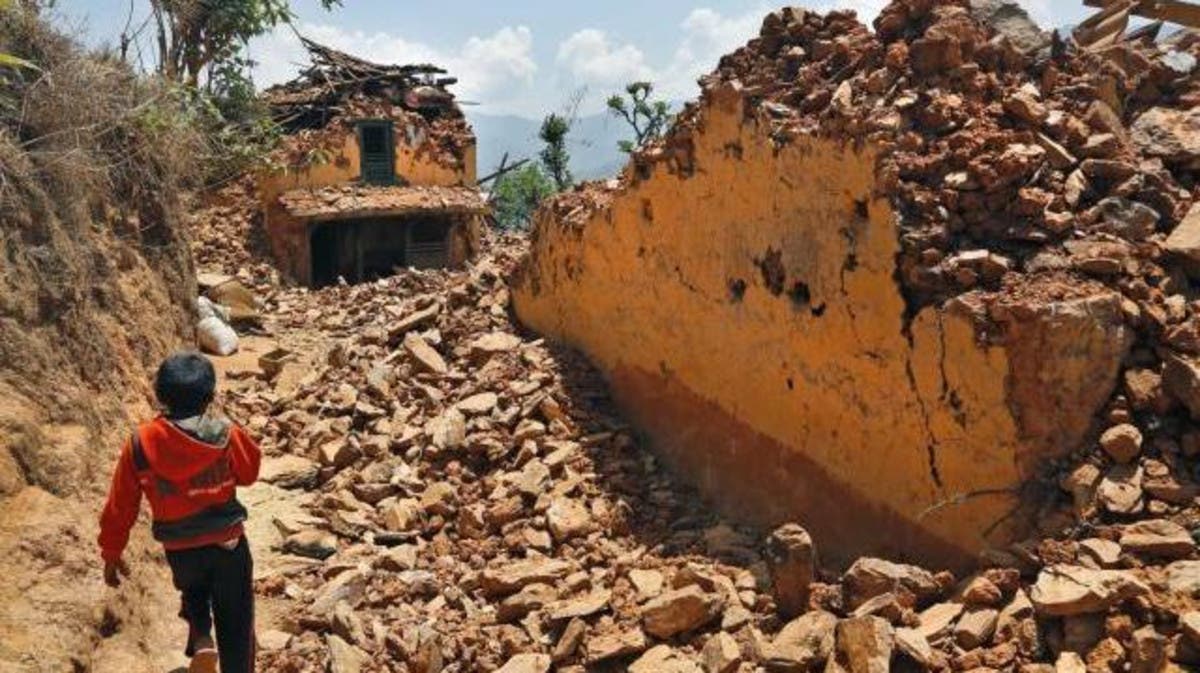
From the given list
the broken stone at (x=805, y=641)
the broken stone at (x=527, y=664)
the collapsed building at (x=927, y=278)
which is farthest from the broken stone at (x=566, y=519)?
the broken stone at (x=805, y=641)

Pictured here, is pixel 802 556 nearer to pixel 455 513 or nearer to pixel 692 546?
pixel 692 546

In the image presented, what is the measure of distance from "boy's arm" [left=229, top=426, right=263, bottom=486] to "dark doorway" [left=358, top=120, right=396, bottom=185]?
1527 centimetres

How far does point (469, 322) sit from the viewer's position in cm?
834

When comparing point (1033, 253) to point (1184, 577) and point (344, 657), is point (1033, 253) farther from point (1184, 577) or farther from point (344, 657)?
point (344, 657)

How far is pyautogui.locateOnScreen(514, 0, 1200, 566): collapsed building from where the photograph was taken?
3.98 meters

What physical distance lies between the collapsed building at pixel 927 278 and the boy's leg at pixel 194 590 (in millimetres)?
3000

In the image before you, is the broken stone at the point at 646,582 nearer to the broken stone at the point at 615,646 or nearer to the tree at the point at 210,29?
the broken stone at the point at 615,646

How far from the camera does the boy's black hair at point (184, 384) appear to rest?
A: 11.2 feet

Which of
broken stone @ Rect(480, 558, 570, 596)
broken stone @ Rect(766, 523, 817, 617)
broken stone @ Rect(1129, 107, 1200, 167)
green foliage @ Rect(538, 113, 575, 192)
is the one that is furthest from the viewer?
green foliage @ Rect(538, 113, 575, 192)

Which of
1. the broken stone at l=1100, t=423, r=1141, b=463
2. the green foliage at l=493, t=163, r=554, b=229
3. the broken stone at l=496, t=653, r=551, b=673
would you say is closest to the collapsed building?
the broken stone at l=1100, t=423, r=1141, b=463

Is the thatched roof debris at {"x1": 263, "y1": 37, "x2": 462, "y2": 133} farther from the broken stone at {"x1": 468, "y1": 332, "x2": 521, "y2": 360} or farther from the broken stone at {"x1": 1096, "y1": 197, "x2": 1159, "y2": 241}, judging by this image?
the broken stone at {"x1": 1096, "y1": 197, "x2": 1159, "y2": 241}

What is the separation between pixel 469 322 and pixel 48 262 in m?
3.96

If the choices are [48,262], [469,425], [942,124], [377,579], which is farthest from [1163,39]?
[48,262]

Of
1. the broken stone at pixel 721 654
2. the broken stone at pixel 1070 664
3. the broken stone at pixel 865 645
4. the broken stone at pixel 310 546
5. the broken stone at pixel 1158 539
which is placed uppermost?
the broken stone at pixel 1158 539
